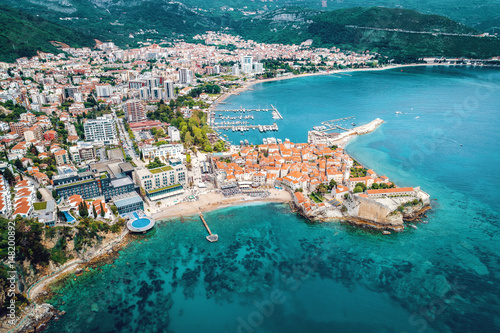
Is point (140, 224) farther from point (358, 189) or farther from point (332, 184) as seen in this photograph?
point (358, 189)

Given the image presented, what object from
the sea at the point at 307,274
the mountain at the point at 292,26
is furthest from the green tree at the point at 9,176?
the mountain at the point at 292,26

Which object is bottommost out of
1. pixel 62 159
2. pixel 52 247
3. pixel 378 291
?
pixel 378 291

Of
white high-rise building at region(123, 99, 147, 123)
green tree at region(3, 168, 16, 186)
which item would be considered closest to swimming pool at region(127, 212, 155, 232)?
green tree at region(3, 168, 16, 186)

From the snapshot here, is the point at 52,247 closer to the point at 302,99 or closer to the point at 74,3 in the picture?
the point at 302,99

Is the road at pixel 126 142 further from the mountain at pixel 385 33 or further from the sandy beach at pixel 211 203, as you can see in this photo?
the mountain at pixel 385 33

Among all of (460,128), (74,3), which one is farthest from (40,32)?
(460,128)

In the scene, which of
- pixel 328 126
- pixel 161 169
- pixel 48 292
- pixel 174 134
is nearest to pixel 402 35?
pixel 328 126
